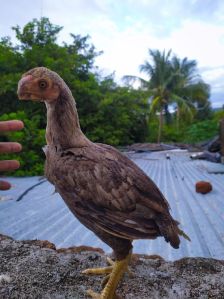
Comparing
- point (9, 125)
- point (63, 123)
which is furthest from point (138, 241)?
point (63, 123)

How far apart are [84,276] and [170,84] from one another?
2497 centimetres

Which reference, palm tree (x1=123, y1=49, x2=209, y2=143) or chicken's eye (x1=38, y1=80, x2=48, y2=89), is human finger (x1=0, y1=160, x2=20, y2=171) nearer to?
chicken's eye (x1=38, y1=80, x2=48, y2=89)

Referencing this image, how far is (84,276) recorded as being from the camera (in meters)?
1.86

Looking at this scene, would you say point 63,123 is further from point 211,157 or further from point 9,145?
point 211,157

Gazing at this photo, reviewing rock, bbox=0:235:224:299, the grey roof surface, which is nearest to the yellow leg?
rock, bbox=0:235:224:299

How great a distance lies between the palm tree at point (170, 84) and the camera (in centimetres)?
2475

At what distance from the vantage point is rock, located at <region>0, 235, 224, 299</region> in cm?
170

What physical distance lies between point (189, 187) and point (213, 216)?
1.33 metres

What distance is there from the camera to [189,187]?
477 centimetres

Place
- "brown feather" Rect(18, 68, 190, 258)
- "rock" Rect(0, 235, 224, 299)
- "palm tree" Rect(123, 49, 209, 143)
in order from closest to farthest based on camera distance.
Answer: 1. "brown feather" Rect(18, 68, 190, 258)
2. "rock" Rect(0, 235, 224, 299)
3. "palm tree" Rect(123, 49, 209, 143)

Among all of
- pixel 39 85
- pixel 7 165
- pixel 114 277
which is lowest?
pixel 114 277

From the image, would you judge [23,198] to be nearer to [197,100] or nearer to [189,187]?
[189,187]

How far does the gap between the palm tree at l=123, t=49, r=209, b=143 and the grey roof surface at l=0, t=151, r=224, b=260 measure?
18783 millimetres

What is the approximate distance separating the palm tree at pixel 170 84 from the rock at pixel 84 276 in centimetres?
2110
